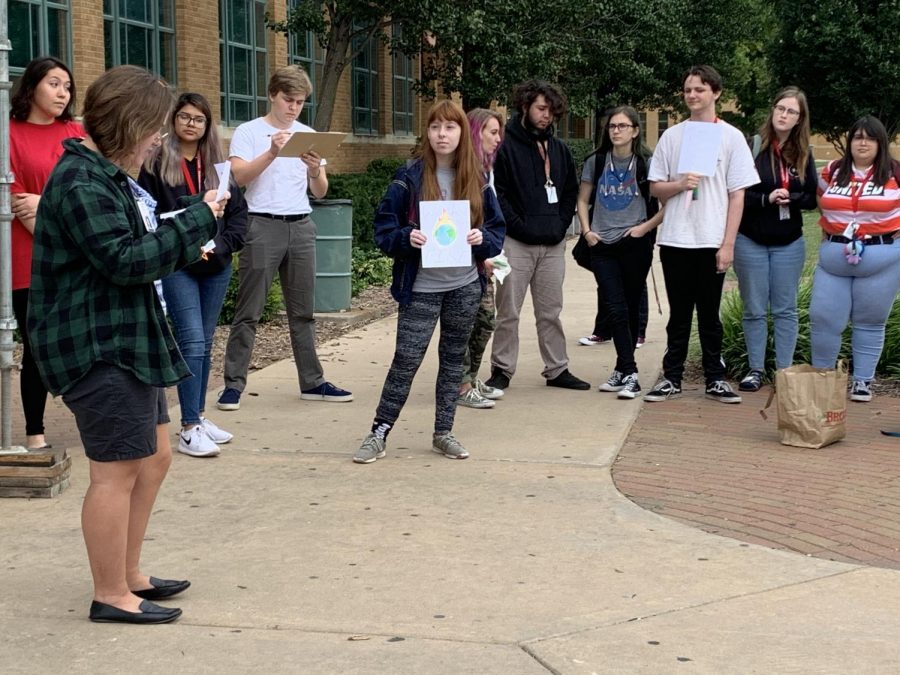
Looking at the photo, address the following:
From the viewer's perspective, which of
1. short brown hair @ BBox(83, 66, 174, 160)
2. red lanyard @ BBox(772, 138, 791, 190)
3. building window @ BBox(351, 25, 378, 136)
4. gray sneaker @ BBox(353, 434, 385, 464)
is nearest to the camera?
short brown hair @ BBox(83, 66, 174, 160)

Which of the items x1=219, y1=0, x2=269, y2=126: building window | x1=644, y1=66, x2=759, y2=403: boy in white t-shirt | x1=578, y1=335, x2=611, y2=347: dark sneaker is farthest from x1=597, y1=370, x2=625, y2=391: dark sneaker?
x1=219, y1=0, x2=269, y2=126: building window

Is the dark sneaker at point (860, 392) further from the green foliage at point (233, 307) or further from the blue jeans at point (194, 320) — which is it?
the green foliage at point (233, 307)

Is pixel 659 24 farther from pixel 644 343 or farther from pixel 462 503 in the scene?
pixel 462 503

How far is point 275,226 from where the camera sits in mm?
7637

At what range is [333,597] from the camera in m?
4.45

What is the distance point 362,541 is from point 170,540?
2.54 feet

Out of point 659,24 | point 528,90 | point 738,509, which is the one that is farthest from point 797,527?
Answer: point 659,24

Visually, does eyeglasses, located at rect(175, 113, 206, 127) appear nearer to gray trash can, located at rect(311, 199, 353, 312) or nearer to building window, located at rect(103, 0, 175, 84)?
gray trash can, located at rect(311, 199, 353, 312)

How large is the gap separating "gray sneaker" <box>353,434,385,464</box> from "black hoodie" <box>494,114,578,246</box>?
87.6 inches

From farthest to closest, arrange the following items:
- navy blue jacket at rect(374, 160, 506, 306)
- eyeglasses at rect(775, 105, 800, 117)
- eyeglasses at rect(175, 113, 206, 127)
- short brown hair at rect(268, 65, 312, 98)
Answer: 1. eyeglasses at rect(775, 105, 800, 117)
2. short brown hair at rect(268, 65, 312, 98)
3. eyeglasses at rect(175, 113, 206, 127)
4. navy blue jacket at rect(374, 160, 506, 306)

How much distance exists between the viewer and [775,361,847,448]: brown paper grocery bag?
22.7ft

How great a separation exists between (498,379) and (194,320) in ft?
8.29

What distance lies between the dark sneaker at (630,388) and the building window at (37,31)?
8732 millimetres

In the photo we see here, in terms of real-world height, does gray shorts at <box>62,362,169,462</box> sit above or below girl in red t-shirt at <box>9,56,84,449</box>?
below
